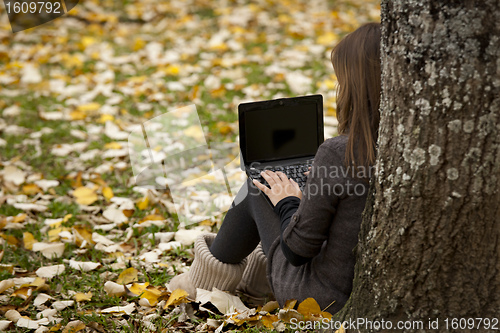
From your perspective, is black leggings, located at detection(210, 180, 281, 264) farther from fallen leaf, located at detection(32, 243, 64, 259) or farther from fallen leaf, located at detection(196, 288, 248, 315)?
fallen leaf, located at detection(32, 243, 64, 259)

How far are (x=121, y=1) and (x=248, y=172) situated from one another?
5.16m

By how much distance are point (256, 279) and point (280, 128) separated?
2.11 ft

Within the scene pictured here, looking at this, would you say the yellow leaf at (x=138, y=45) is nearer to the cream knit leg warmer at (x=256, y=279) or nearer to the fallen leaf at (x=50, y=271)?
the fallen leaf at (x=50, y=271)

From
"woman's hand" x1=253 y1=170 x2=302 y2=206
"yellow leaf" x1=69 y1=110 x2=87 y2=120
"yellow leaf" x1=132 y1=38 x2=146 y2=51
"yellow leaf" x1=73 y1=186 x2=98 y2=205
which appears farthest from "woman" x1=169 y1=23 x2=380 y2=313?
"yellow leaf" x1=132 y1=38 x2=146 y2=51

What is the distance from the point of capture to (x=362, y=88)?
1668 millimetres

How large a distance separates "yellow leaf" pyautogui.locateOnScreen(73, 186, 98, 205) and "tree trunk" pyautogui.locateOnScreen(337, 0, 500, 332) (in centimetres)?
199

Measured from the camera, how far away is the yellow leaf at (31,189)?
10.7ft

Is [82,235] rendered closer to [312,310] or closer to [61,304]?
[61,304]

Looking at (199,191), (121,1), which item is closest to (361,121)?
(199,191)

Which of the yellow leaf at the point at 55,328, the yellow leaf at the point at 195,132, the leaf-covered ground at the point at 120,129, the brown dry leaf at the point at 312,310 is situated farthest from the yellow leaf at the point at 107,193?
the brown dry leaf at the point at 312,310

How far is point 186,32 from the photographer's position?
6.02 meters

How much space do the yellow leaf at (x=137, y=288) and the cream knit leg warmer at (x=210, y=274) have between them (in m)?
0.17

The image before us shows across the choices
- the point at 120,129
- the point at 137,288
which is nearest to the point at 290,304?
the point at 137,288

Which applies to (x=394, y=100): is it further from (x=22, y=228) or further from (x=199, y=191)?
(x=22, y=228)
